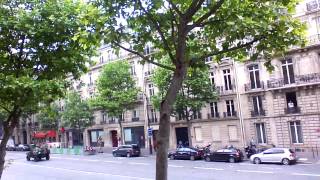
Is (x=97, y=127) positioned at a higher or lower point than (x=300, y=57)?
lower

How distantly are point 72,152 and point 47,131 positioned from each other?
20339 mm

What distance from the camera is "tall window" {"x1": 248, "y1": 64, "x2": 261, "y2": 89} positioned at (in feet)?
131

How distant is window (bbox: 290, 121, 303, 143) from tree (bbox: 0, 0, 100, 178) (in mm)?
29388

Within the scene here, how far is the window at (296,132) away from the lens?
36938mm

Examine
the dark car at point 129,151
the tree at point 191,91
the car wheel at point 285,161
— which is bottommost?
the car wheel at point 285,161

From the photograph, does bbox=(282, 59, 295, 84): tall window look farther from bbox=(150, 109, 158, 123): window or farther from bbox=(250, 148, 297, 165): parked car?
bbox=(150, 109, 158, 123): window

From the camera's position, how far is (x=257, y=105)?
1578 inches

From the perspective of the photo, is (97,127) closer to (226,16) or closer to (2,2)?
(2,2)

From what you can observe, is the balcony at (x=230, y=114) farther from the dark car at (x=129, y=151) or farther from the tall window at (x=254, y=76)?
the dark car at (x=129, y=151)

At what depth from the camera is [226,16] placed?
7.07 metres

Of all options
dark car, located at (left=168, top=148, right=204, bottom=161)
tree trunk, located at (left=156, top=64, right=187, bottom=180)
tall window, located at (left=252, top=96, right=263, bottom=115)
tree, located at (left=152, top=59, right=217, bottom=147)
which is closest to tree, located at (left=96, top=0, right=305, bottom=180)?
tree trunk, located at (left=156, top=64, right=187, bottom=180)

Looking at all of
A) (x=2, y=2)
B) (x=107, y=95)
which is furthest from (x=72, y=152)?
(x=2, y=2)

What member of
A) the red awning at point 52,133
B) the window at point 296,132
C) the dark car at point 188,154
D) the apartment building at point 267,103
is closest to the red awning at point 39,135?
the red awning at point 52,133

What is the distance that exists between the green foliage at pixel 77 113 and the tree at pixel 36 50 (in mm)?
43016
